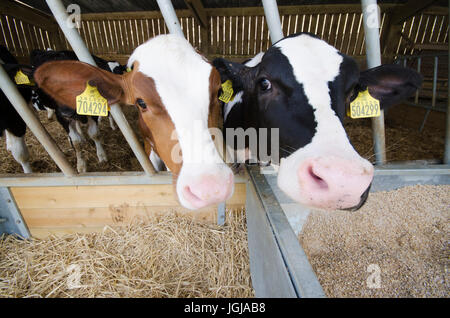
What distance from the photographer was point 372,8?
1.64m

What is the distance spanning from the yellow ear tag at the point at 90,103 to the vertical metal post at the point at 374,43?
1999 mm

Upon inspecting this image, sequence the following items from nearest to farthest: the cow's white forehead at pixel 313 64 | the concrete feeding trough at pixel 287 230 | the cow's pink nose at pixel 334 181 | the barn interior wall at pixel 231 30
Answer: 1. the concrete feeding trough at pixel 287 230
2. the cow's pink nose at pixel 334 181
3. the cow's white forehead at pixel 313 64
4. the barn interior wall at pixel 231 30

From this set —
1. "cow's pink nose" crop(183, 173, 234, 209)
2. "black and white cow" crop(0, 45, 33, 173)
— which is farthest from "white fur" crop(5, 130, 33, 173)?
"cow's pink nose" crop(183, 173, 234, 209)

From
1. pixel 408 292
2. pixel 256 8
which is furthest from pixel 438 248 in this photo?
pixel 256 8

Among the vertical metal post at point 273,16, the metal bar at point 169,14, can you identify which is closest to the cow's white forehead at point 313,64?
the vertical metal post at point 273,16

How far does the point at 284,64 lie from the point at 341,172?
81cm

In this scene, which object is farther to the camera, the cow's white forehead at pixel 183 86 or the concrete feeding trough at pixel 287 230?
the cow's white forehead at pixel 183 86

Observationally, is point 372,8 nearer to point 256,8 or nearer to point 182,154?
point 182,154

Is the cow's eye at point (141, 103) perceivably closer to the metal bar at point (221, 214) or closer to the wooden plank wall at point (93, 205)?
the wooden plank wall at point (93, 205)

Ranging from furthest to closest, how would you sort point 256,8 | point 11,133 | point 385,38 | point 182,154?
point 385,38
point 256,8
point 11,133
point 182,154

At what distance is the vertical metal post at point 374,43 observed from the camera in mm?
1653

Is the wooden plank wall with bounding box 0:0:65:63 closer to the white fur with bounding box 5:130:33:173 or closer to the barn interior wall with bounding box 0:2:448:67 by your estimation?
the barn interior wall with bounding box 0:2:448:67

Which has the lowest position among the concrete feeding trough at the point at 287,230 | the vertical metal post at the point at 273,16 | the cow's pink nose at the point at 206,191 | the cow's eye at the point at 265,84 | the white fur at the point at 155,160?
the white fur at the point at 155,160

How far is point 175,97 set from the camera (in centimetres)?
131
